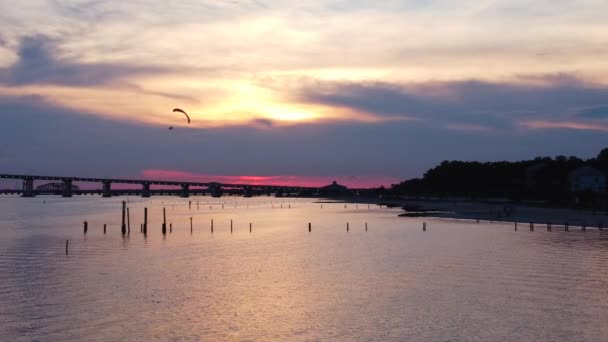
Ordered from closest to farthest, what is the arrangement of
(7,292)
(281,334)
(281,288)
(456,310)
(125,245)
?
(281,334) < (456,310) < (7,292) < (281,288) < (125,245)

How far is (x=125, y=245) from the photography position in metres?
67.4

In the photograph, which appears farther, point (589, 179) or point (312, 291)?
point (589, 179)

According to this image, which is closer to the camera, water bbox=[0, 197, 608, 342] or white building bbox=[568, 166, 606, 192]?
water bbox=[0, 197, 608, 342]

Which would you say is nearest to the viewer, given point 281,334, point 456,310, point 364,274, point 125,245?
point 281,334

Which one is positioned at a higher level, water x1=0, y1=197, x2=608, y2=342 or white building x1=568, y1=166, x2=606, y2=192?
white building x1=568, y1=166, x2=606, y2=192

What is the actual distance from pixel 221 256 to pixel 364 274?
56.1 ft

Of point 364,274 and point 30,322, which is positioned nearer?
point 30,322

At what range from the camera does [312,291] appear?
38.2 m

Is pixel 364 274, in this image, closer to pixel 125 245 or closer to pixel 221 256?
pixel 221 256

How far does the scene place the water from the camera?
27.8 m

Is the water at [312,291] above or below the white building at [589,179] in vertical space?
below

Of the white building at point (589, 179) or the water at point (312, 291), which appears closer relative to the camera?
the water at point (312, 291)

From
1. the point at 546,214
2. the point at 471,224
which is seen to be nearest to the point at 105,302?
the point at 471,224

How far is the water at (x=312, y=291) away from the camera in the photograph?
27.8 meters
